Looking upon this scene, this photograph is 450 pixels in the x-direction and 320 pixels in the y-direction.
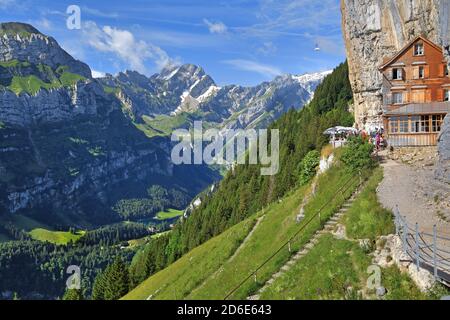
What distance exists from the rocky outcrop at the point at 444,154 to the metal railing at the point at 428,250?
7.45m

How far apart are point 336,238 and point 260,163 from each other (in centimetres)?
10073

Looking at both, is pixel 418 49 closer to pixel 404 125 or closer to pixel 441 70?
pixel 441 70

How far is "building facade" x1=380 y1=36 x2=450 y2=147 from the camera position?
164 feet

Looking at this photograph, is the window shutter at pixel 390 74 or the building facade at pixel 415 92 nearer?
the building facade at pixel 415 92

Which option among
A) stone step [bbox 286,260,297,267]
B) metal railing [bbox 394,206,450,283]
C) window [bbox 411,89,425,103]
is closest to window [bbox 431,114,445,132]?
window [bbox 411,89,425,103]

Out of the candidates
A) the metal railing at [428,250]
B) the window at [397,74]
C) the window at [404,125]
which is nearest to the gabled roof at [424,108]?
the window at [404,125]

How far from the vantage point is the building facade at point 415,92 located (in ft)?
164

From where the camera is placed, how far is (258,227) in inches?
2019

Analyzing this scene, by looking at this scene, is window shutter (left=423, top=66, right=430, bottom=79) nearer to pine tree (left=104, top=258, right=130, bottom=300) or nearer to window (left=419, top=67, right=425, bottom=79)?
window (left=419, top=67, right=425, bottom=79)

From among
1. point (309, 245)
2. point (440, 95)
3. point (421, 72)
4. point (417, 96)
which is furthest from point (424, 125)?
point (309, 245)

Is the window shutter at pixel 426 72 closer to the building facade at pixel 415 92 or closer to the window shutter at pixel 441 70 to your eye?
the building facade at pixel 415 92

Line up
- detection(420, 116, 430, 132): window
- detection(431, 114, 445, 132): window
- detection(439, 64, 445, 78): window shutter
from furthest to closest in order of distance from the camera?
detection(439, 64, 445, 78): window shutter
detection(420, 116, 430, 132): window
detection(431, 114, 445, 132): window

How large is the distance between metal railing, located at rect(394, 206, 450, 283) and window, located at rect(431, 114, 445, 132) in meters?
25.4

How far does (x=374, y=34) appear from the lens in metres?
64.8
